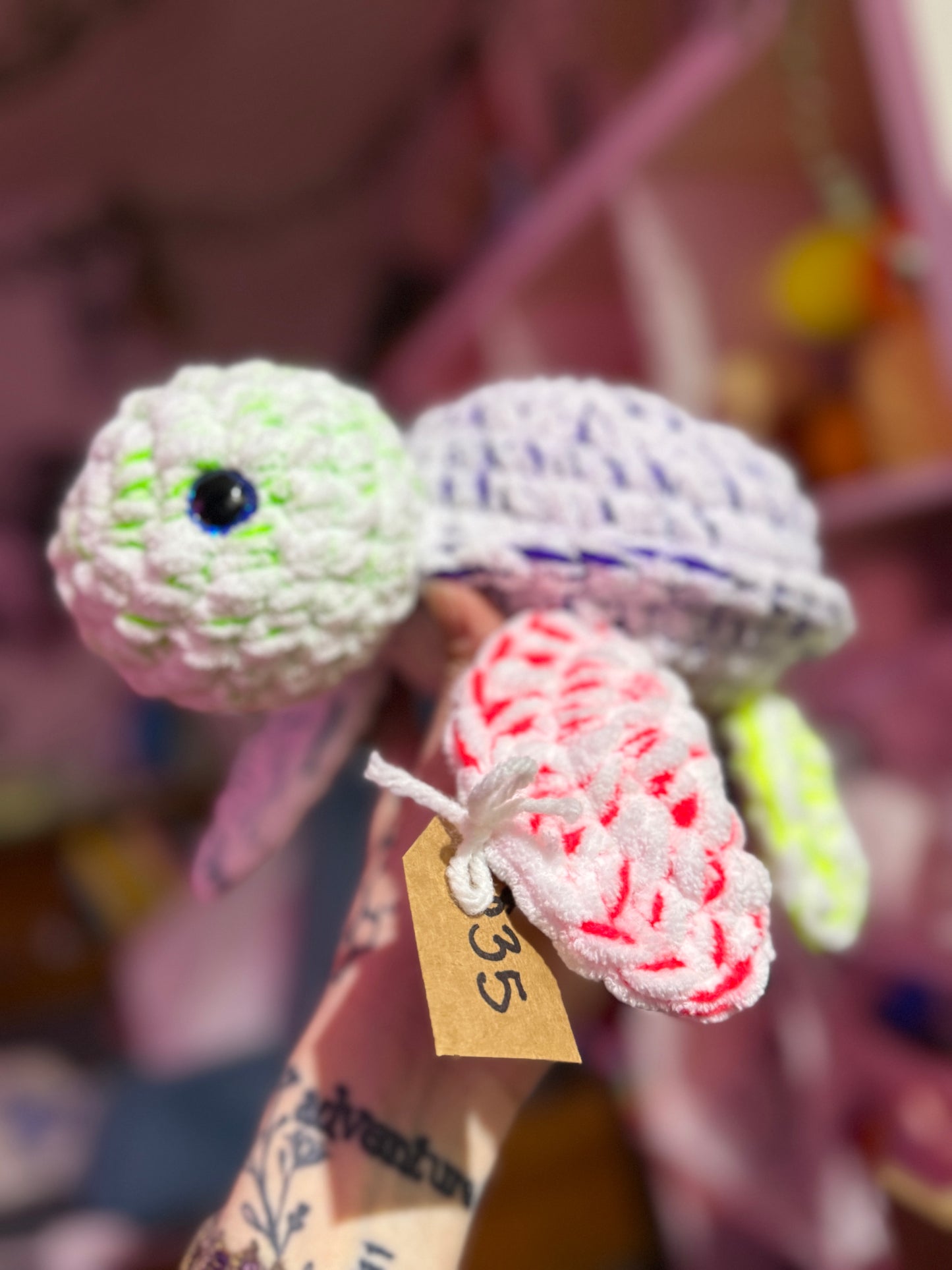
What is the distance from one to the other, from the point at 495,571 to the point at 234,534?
0.10m

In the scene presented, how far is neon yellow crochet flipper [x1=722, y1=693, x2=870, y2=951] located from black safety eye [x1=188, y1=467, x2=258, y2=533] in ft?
0.78

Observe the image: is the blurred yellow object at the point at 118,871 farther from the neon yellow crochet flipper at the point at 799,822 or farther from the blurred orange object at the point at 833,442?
the neon yellow crochet flipper at the point at 799,822

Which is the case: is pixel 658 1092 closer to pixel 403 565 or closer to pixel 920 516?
pixel 920 516

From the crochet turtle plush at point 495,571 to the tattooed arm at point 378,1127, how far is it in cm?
5

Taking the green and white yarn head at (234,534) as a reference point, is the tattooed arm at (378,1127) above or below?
below

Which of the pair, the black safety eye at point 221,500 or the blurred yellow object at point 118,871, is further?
the blurred yellow object at point 118,871

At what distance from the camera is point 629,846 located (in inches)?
11.4

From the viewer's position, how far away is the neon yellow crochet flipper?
392 mm

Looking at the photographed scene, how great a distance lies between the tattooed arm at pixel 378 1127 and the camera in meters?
0.34

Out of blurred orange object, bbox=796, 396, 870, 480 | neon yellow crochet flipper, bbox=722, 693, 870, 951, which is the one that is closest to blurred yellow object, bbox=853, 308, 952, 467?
blurred orange object, bbox=796, 396, 870, 480

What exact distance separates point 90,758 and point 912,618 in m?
1.31

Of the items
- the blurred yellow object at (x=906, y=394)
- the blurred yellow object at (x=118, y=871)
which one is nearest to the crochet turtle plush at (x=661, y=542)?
the blurred yellow object at (x=906, y=394)

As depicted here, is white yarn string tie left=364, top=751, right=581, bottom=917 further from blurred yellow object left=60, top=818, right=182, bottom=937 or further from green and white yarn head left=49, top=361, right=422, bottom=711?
blurred yellow object left=60, top=818, right=182, bottom=937

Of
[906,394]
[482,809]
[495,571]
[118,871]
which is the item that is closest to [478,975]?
[482,809]
